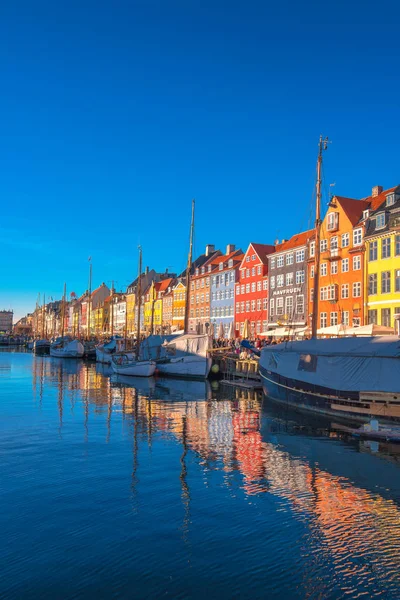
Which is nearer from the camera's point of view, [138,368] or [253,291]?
[138,368]

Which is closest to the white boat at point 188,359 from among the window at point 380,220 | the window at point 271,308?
the window at point 271,308

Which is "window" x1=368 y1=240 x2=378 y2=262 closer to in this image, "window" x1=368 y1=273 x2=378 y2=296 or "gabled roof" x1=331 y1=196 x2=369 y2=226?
"window" x1=368 y1=273 x2=378 y2=296

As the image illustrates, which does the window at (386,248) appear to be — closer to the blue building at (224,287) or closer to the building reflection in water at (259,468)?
the building reflection in water at (259,468)

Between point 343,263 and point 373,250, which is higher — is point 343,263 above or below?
below

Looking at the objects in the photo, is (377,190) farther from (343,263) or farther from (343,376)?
(343,376)

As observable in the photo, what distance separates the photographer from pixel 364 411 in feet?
82.6

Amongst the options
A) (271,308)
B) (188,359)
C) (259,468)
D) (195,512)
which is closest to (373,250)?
(188,359)

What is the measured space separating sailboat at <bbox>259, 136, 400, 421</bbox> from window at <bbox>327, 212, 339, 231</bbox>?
25711 mm

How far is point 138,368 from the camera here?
54.2 meters

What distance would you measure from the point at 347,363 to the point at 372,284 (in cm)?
2684

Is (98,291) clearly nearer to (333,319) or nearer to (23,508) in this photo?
(333,319)

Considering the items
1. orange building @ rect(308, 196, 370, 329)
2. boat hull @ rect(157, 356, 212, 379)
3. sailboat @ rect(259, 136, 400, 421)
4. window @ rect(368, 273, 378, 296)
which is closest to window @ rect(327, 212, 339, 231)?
orange building @ rect(308, 196, 370, 329)

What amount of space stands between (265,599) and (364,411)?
17853 mm

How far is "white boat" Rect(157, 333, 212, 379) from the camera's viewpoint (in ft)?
170
